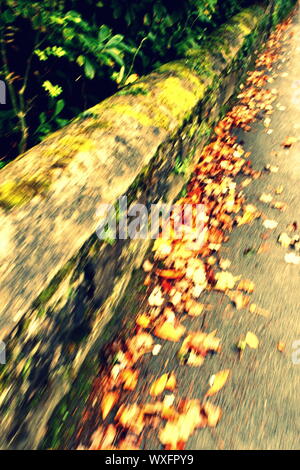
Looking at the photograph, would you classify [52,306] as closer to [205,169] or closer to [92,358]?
[92,358]

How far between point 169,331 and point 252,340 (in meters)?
0.53

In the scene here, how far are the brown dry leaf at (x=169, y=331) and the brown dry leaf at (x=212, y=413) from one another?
17.2 inches

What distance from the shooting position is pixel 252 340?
1996mm

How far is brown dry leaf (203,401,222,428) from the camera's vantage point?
1692 mm

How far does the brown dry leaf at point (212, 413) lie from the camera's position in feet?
5.55

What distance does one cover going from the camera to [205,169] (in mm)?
3465

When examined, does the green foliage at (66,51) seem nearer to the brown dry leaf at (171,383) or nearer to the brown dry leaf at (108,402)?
the brown dry leaf at (108,402)

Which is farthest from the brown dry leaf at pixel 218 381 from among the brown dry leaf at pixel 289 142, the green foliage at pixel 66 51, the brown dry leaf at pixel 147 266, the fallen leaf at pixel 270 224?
the brown dry leaf at pixel 289 142

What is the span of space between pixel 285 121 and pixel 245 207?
182 cm

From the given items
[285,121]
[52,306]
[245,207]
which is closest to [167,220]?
[245,207]

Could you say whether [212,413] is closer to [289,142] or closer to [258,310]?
[258,310]

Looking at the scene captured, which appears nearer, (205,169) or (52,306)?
(52,306)

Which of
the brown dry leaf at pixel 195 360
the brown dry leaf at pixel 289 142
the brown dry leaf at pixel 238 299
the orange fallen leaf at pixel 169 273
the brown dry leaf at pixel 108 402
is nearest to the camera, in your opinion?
the brown dry leaf at pixel 108 402

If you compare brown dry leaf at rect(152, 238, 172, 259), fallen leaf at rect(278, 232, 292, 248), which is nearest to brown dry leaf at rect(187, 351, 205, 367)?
brown dry leaf at rect(152, 238, 172, 259)
